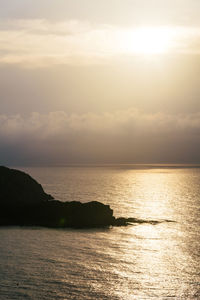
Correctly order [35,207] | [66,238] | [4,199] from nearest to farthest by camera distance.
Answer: [66,238] → [35,207] → [4,199]

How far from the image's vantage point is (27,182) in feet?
236

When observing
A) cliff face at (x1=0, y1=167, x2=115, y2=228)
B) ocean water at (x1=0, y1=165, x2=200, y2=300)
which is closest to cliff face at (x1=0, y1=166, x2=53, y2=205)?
cliff face at (x1=0, y1=167, x2=115, y2=228)

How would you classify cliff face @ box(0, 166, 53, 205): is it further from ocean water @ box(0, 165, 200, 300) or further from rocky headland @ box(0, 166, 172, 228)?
ocean water @ box(0, 165, 200, 300)

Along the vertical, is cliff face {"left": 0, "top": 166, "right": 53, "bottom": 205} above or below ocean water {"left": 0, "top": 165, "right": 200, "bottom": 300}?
above

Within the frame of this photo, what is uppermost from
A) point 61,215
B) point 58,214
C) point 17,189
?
point 17,189

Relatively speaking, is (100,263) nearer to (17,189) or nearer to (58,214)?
(58,214)

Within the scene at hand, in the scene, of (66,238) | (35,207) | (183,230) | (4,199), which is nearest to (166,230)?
(183,230)

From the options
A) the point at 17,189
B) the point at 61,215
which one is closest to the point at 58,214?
the point at 61,215

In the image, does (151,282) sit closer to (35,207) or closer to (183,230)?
(183,230)

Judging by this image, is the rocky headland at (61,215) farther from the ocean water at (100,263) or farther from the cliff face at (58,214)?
the ocean water at (100,263)

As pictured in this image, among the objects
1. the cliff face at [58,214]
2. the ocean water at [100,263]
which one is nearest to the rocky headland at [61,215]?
the cliff face at [58,214]

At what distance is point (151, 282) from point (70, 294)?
7146mm

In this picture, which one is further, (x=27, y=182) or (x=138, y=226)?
(x=27, y=182)

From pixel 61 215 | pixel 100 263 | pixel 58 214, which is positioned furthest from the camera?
pixel 58 214
